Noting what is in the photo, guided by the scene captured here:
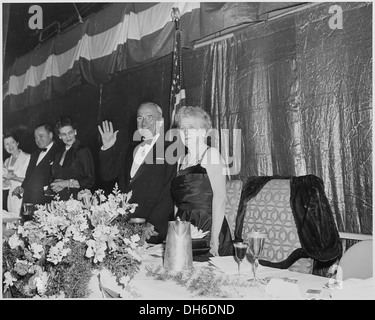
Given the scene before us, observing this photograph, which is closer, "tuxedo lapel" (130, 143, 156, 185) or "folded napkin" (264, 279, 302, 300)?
"folded napkin" (264, 279, 302, 300)

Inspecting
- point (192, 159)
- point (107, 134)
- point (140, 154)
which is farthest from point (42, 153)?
point (192, 159)

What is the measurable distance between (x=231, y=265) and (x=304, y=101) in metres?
1.17

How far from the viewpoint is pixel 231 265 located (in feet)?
4.18

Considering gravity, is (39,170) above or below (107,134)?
below

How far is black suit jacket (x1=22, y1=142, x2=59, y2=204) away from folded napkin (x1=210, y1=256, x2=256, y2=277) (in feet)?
5.82

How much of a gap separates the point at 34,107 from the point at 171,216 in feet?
4.72

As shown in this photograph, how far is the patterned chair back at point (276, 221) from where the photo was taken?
190cm

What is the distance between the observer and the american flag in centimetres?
267

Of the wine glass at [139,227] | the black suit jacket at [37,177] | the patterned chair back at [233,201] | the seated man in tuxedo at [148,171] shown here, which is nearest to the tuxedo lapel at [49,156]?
the black suit jacket at [37,177]

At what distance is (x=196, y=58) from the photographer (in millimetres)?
2639

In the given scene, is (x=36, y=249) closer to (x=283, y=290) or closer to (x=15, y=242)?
(x=15, y=242)

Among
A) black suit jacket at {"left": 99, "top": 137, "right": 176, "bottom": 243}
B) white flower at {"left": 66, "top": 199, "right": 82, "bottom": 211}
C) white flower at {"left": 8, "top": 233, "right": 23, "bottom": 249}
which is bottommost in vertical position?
white flower at {"left": 8, "top": 233, "right": 23, "bottom": 249}

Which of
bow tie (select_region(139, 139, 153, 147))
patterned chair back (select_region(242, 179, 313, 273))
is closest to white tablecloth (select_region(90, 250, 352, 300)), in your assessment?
patterned chair back (select_region(242, 179, 313, 273))

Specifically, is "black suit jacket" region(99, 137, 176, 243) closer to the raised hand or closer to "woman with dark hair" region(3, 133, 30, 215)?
the raised hand
